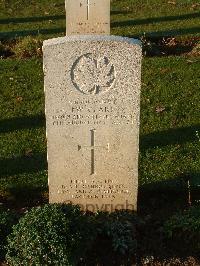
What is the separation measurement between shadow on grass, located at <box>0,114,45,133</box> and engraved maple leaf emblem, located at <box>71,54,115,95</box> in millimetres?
3200

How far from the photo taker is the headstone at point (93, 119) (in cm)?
582

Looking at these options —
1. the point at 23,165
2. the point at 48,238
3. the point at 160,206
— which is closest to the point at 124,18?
the point at 23,165

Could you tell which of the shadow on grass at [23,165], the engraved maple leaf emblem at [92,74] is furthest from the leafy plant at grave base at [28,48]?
the engraved maple leaf emblem at [92,74]

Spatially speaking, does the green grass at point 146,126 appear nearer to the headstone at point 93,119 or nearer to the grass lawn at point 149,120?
the grass lawn at point 149,120

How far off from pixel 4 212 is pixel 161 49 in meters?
7.44

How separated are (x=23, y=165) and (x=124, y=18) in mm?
9200

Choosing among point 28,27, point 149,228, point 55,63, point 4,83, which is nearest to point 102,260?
point 149,228

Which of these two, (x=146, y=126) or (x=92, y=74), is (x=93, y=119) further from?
(x=146, y=126)

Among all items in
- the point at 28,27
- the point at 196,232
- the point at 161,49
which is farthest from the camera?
the point at 28,27

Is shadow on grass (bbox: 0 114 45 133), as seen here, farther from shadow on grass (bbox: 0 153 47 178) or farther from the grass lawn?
shadow on grass (bbox: 0 153 47 178)

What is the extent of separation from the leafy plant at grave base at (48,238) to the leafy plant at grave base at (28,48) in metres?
6.98

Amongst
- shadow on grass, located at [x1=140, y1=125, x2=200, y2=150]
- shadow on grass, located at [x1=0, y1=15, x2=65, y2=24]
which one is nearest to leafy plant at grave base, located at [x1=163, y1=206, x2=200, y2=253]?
shadow on grass, located at [x1=140, y1=125, x2=200, y2=150]

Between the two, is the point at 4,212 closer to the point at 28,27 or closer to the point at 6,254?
the point at 6,254

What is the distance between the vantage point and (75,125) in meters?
6.20
